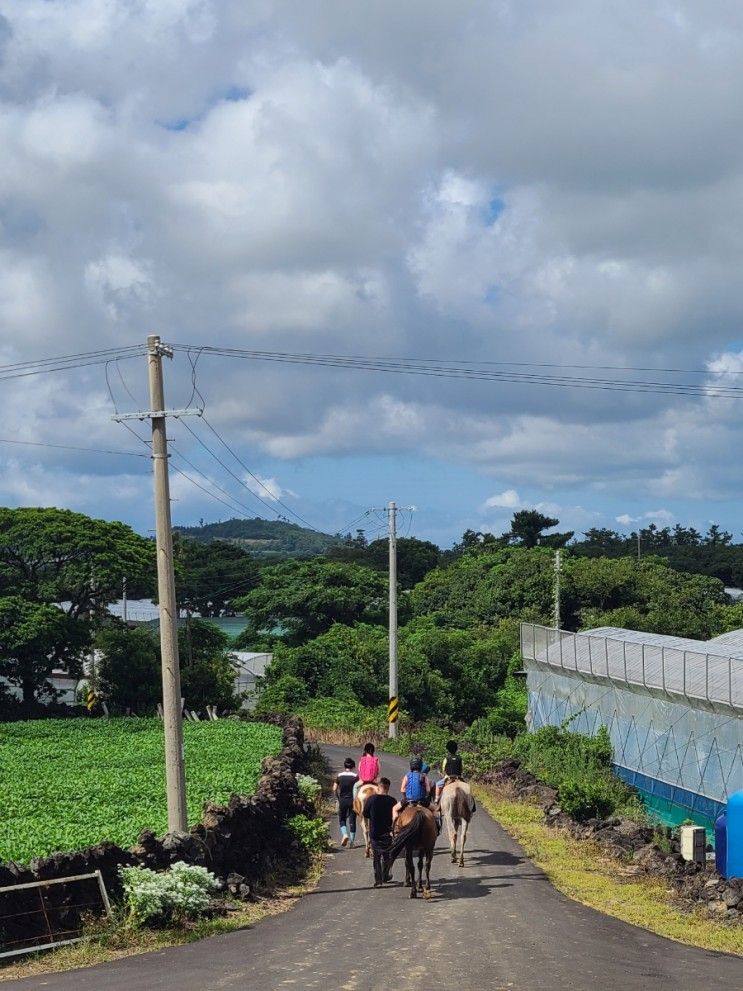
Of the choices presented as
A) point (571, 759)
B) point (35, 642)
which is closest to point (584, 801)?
point (571, 759)

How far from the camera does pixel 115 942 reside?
A: 45.4 feet

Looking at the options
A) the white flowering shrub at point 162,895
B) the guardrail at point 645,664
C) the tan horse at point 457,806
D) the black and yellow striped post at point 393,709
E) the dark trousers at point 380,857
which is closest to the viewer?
the white flowering shrub at point 162,895

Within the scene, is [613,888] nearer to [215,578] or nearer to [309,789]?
[309,789]

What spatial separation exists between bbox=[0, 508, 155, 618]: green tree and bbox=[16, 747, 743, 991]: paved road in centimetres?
3395

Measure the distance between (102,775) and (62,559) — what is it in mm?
22527

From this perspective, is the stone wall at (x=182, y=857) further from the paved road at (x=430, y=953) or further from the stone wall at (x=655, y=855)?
the stone wall at (x=655, y=855)

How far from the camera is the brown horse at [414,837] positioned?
54.2 ft

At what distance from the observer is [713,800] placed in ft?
100

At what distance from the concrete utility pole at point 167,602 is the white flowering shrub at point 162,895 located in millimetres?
2030

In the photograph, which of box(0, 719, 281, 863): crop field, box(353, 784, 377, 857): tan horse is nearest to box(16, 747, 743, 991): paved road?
box(353, 784, 377, 857): tan horse

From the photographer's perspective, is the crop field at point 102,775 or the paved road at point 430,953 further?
the crop field at point 102,775

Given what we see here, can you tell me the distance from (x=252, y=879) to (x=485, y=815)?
29.4 feet

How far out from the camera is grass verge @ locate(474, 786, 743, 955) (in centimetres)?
1543

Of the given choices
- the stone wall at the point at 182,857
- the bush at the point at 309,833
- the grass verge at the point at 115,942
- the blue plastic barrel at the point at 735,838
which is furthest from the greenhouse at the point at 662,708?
the grass verge at the point at 115,942
